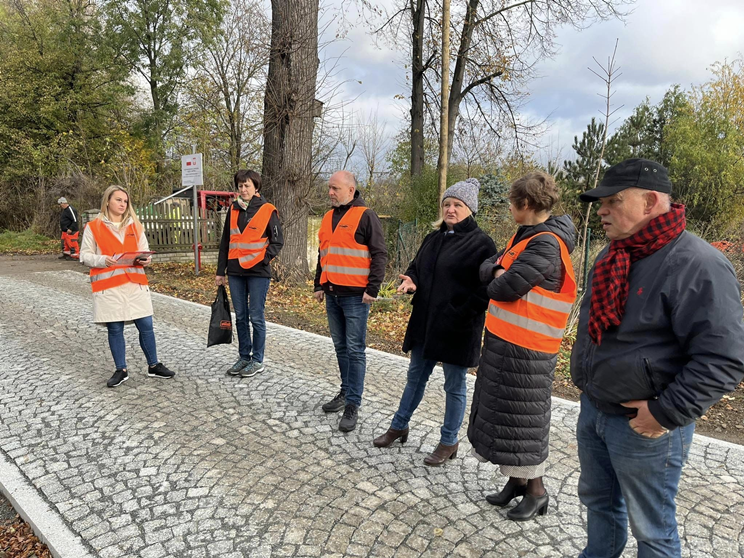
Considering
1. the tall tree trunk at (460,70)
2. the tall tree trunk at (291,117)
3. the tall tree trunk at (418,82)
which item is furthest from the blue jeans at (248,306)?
the tall tree trunk at (460,70)

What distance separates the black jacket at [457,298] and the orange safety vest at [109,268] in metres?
3.05

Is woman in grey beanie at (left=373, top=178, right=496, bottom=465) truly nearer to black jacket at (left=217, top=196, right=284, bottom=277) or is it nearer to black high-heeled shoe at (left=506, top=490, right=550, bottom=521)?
black high-heeled shoe at (left=506, top=490, right=550, bottom=521)

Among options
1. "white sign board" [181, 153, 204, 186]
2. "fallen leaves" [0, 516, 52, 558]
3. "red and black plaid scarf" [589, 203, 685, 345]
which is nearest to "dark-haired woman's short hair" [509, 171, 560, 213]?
"red and black plaid scarf" [589, 203, 685, 345]

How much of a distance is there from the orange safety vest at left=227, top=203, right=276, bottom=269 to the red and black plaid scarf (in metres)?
3.51

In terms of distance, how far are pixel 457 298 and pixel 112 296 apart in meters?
3.31

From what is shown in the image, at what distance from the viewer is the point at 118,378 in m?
4.74

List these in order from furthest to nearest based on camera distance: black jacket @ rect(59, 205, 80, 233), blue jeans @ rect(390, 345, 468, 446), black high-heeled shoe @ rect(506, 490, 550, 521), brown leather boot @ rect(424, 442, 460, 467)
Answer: black jacket @ rect(59, 205, 80, 233) → brown leather boot @ rect(424, 442, 460, 467) → blue jeans @ rect(390, 345, 468, 446) → black high-heeled shoe @ rect(506, 490, 550, 521)

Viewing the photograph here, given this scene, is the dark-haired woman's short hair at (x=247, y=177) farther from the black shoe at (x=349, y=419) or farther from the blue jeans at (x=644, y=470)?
the blue jeans at (x=644, y=470)

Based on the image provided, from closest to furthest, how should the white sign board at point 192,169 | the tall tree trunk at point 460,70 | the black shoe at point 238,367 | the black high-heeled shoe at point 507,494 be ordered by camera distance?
the black high-heeled shoe at point 507,494
the black shoe at point 238,367
the white sign board at point 192,169
the tall tree trunk at point 460,70

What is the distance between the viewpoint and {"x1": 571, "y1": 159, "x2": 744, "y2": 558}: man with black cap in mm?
1608

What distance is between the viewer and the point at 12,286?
10.3m

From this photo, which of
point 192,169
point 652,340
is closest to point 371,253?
point 652,340

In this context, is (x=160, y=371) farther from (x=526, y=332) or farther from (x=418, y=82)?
(x=418, y=82)

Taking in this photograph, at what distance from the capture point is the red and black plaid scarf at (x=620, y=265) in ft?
5.79
